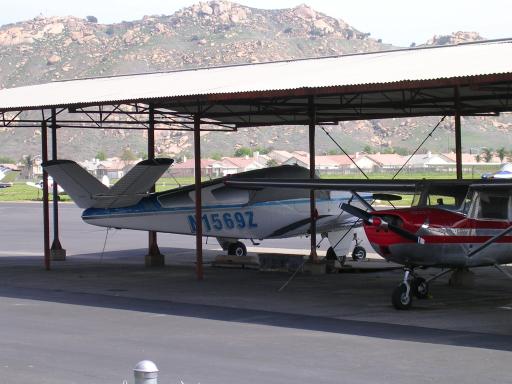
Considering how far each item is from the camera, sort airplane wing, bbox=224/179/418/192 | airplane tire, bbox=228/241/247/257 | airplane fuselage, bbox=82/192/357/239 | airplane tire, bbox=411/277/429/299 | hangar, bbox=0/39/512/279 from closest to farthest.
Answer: hangar, bbox=0/39/512/279 < airplane tire, bbox=411/277/429/299 < airplane wing, bbox=224/179/418/192 < airplane fuselage, bbox=82/192/357/239 < airplane tire, bbox=228/241/247/257

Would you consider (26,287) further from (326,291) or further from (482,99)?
(482,99)

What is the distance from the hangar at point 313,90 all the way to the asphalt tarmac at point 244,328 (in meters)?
2.40

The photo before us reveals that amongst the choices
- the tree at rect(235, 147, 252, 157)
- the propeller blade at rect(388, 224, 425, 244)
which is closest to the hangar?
the propeller blade at rect(388, 224, 425, 244)

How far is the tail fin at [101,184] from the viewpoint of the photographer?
2445cm

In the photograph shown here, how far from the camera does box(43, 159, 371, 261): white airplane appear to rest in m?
25.0

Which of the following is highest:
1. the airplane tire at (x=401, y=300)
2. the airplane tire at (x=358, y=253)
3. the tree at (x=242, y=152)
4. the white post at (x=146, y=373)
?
the tree at (x=242, y=152)

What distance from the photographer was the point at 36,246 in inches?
1309

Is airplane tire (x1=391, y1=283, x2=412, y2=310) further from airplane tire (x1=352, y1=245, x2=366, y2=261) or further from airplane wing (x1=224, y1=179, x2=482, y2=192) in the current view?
airplane tire (x1=352, y1=245, x2=366, y2=261)

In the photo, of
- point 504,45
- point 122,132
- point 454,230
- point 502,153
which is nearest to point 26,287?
point 454,230

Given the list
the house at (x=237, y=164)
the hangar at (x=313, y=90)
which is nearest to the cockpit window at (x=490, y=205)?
the hangar at (x=313, y=90)

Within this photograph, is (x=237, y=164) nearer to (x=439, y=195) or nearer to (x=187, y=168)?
(x=187, y=168)

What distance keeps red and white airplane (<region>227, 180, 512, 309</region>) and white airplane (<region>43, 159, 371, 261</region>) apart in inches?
310

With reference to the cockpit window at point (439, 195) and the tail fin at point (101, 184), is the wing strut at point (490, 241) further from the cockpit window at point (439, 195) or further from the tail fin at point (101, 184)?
the tail fin at point (101, 184)

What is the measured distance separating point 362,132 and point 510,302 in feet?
586
